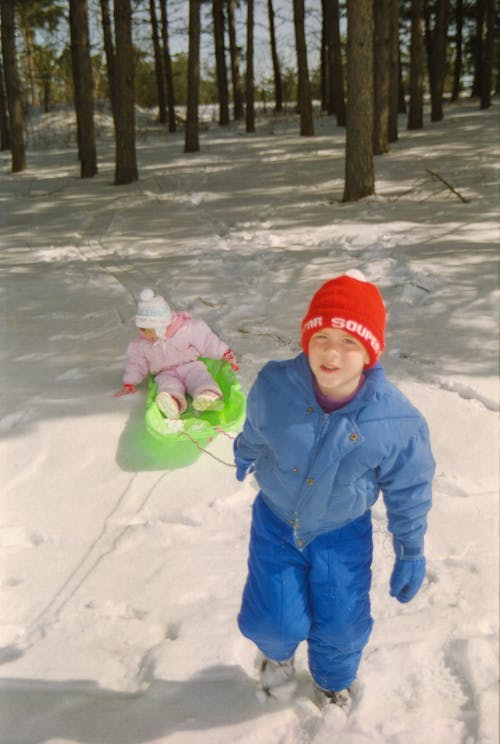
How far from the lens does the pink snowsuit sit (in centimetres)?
427

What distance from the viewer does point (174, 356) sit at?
431 centimetres

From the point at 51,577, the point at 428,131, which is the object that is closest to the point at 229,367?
the point at 51,577

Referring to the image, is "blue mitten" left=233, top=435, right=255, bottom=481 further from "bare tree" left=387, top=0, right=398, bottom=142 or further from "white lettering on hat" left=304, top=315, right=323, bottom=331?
"bare tree" left=387, top=0, right=398, bottom=142

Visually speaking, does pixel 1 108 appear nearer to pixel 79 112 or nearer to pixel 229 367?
pixel 79 112

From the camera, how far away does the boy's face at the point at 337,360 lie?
180 cm

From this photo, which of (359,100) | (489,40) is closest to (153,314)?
(359,100)

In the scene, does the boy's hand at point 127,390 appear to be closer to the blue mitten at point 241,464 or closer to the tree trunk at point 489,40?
the blue mitten at point 241,464

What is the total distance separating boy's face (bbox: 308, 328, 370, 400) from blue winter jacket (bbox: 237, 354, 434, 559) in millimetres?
50

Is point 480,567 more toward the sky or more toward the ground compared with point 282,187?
more toward the ground

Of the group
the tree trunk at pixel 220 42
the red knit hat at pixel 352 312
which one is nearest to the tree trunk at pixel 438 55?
the tree trunk at pixel 220 42

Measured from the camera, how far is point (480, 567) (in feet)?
8.91

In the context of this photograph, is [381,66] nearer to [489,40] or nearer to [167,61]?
[489,40]

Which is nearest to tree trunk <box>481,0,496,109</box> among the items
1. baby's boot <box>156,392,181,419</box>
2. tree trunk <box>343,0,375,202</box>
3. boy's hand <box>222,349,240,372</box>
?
tree trunk <box>343,0,375,202</box>

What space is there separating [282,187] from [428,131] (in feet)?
21.0
